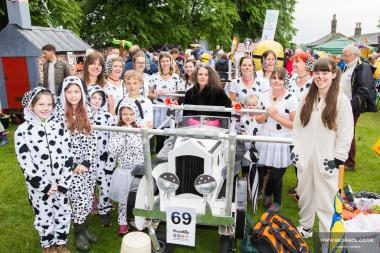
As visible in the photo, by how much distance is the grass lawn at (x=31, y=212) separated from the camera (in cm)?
405

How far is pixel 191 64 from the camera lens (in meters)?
7.70

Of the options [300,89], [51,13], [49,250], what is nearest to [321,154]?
[300,89]

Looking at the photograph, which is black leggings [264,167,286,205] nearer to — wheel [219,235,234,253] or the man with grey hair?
wheel [219,235,234,253]

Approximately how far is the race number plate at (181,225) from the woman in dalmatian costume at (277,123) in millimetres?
1485

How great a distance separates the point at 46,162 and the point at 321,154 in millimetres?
2755

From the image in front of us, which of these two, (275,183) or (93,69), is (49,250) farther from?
(275,183)

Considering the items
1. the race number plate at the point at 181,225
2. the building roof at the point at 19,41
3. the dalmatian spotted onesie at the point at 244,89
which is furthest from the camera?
the building roof at the point at 19,41

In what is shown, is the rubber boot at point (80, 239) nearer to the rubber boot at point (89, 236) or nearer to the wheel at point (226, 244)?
the rubber boot at point (89, 236)

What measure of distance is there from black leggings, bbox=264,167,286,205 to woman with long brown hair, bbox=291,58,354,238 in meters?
0.64

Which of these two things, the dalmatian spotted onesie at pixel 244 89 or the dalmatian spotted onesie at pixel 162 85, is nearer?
the dalmatian spotted onesie at pixel 244 89

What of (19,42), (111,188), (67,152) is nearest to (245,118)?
(111,188)

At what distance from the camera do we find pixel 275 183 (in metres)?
4.58

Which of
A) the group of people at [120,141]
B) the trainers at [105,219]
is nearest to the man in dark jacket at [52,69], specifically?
the group of people at [120,141]

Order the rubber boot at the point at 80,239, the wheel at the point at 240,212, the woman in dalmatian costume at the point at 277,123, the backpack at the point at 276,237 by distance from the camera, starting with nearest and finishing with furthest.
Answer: the backpack at the point at 276,237
the wheel at the point at 240,212
the rubber boot at the point at 80,239
the woman in dalmatian costume at the point at 277,123
